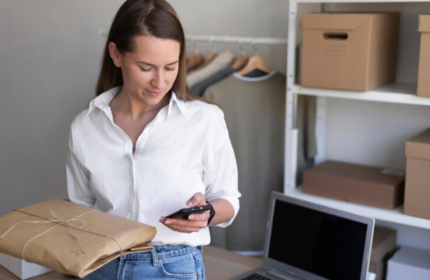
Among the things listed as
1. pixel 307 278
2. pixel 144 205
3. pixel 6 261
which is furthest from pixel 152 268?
pixel 6 261

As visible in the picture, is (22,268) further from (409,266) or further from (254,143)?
(409,266)

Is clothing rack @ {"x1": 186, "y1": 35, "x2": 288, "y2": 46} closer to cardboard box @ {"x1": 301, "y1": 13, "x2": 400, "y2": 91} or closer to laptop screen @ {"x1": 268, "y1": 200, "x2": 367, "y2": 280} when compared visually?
cardboard box @ {"x1": 301, "y1": 13, "x2": 400, "y2": 91}

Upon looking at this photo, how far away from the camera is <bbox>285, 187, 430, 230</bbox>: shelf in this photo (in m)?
1.88

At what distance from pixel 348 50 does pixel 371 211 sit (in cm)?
52

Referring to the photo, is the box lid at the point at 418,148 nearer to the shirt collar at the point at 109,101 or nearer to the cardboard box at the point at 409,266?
the cardboard box at the point at 409,266

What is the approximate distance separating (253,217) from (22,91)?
1737 mm

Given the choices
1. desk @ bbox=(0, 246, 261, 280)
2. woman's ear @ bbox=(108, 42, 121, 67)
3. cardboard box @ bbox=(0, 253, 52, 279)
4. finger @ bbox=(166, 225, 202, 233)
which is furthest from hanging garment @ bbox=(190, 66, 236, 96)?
finger @ bbox=(166, 225, 202, 233)

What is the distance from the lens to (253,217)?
7.59ft

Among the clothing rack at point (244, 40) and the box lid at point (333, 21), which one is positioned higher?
the box lid at point (333, 21)

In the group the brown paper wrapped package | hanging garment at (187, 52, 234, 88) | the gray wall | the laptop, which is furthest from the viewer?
the gray wall

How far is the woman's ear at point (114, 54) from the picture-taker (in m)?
1.51

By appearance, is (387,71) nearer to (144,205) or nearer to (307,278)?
(307,278)

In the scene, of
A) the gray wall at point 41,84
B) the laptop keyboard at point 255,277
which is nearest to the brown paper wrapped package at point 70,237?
the laptop keyboard at point 255,277

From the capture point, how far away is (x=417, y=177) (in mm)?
1849
